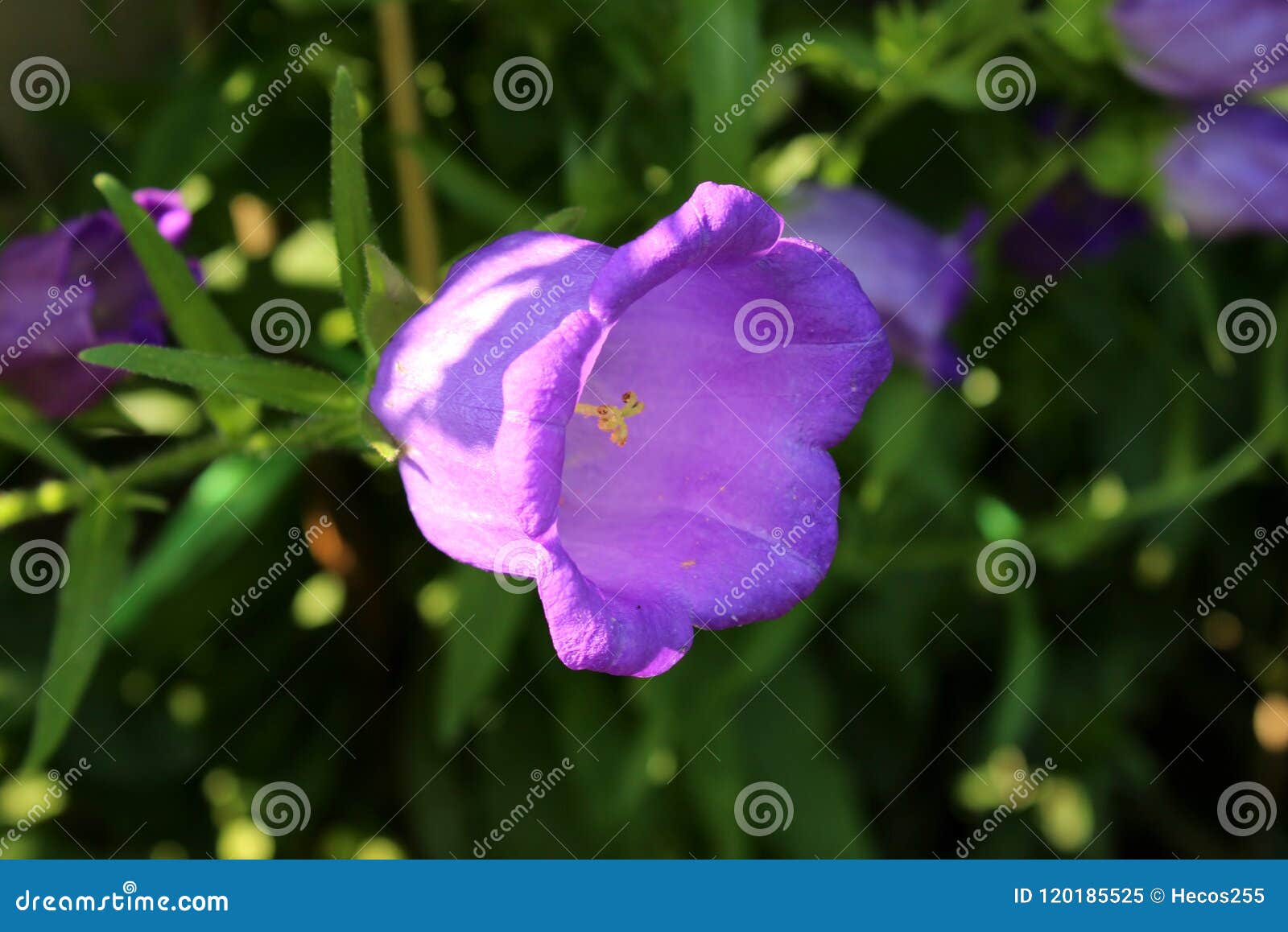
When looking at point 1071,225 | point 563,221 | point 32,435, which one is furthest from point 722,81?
point 32,435

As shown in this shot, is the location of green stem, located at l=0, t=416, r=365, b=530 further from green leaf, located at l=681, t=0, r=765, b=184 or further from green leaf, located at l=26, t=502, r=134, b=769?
green leaf, located at l=681, t=0, r=765, b=184

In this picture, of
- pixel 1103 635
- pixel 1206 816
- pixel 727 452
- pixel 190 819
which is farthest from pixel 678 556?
pixel 1206 816

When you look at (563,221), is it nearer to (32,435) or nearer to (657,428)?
(657,428)

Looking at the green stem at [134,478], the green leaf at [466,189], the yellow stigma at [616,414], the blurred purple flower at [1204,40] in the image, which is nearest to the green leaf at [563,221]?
the yellow stigma at [616,414]

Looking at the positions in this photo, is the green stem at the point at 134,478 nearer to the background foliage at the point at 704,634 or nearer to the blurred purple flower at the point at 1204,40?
the background foliage at the point at 704,634

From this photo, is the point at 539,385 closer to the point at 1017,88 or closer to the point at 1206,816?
the point at 1017,88

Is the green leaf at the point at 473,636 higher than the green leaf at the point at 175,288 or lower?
lower
